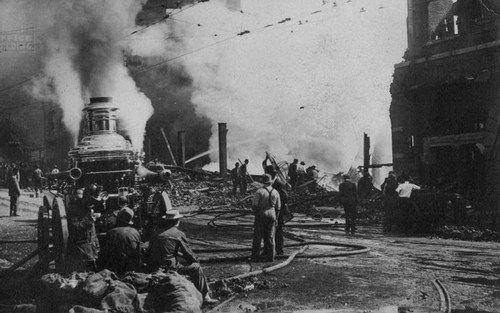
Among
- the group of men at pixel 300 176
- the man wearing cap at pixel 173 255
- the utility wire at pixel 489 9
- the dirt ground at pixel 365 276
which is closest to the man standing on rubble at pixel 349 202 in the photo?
the dirt ground at pixel 365 276

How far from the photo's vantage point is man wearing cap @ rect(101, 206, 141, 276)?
714 cm

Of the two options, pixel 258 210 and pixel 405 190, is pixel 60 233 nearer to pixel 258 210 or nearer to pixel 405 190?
pixel 258 210

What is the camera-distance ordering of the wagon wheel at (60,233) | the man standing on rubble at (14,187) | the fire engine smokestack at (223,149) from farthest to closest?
1. the fire engine smokestack at (223,149)
2. the man standing on rubble at (14,187)
3. the wagon wheel at (60,233)

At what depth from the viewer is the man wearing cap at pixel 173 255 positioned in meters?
6.72

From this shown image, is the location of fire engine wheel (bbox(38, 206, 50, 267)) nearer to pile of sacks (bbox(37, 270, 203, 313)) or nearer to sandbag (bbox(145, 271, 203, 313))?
pile of sacks (bbox(37, 270, 203, 313))

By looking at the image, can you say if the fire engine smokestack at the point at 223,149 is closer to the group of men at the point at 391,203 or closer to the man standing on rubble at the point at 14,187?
the man standing on rubble at the point at 14,187

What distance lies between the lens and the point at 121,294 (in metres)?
5.96

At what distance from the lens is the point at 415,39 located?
21.8 m

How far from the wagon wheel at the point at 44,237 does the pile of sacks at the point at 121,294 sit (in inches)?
81.9

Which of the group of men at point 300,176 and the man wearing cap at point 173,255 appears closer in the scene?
the man wearing cap at point 173,255

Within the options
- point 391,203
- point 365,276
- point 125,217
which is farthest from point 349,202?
point 125,217

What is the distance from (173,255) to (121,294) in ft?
3.36

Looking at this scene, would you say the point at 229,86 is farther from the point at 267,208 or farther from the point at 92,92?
the point at 267,208

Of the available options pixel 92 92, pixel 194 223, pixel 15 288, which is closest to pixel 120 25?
pixel 92 92
